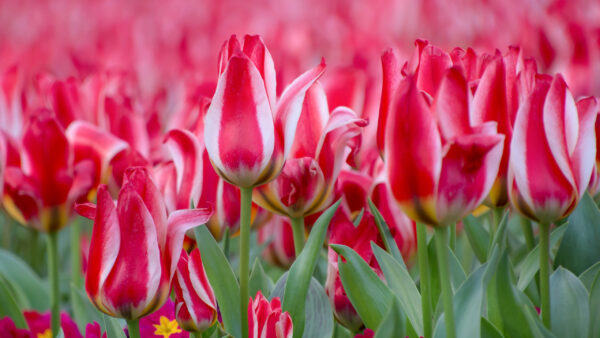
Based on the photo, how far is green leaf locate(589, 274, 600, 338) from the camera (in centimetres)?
79

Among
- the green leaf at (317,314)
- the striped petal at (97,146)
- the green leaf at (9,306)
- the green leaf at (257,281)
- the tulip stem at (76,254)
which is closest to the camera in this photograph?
the green leaf at (317,314)

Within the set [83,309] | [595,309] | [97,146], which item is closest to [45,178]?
[97,146]

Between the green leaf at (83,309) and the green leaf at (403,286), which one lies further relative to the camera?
the green leaf at (83,309)

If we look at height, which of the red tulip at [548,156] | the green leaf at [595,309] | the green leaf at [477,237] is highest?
the red tulip at [548,156]

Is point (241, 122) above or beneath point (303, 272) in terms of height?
above

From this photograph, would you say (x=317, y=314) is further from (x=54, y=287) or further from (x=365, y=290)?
(x=54, y=287)

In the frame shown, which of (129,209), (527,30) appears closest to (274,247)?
(129,209)

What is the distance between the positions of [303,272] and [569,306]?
0.84 feet

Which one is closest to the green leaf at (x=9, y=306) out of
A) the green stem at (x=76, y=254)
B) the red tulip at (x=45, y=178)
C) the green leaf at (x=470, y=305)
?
the red tulip at (x=45, y=178)

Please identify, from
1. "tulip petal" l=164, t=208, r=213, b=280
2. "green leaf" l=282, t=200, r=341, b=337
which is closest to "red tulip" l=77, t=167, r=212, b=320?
"tulip petal" l=164, t=208, r=213, b=280

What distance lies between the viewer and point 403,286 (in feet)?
2.53

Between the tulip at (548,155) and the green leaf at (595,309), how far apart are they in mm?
97

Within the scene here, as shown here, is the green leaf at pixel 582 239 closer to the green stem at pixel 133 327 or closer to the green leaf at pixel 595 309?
the green leaf at pixel 595 309

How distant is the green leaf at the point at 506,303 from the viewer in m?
0.70
